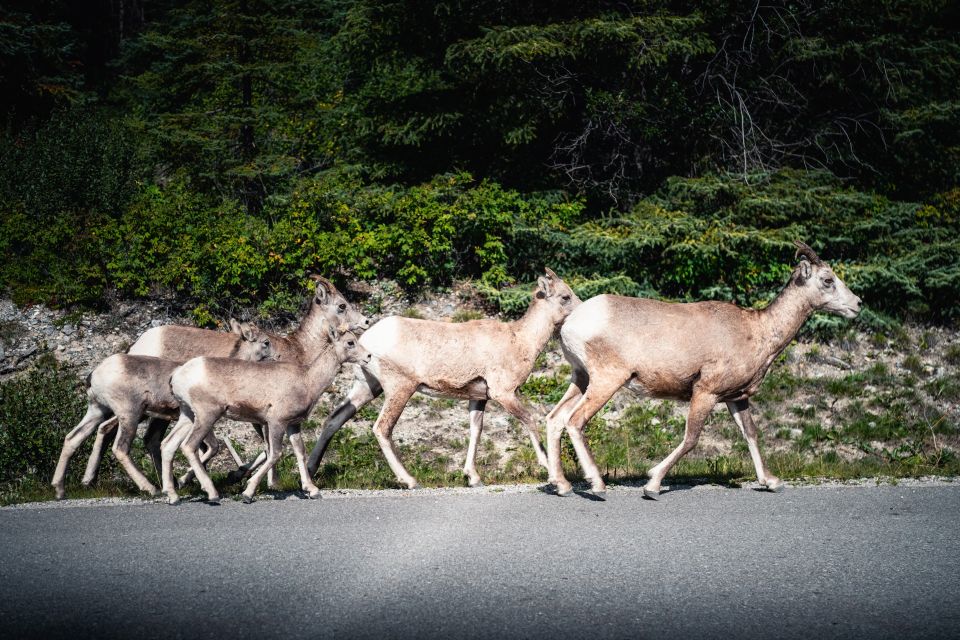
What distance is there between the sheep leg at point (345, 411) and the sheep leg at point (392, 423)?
533mm

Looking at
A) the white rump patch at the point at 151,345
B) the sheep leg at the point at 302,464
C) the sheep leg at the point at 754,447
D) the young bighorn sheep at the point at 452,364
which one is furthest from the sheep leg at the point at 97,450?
the sheep leg at the point at 754,447

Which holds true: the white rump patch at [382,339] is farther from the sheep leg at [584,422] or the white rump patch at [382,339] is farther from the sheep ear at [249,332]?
the sheep leg at [584,422]

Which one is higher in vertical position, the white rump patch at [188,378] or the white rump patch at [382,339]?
the white rump patch at [382,339]

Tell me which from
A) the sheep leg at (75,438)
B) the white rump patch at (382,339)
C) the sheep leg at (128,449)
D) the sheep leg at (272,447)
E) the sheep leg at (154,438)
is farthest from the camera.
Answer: the sheep leg at (154,438)

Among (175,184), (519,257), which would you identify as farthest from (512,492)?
(175,184)

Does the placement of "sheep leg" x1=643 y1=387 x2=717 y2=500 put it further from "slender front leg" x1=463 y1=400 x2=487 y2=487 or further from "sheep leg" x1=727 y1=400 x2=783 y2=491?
"slender front leg" x1=463 y1=400 x2=487 y2=487

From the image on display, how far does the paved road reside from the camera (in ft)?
16.6

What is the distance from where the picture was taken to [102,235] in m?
15.3

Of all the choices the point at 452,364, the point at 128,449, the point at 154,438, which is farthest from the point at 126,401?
the point at 452,364

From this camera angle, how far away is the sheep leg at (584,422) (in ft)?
28.3

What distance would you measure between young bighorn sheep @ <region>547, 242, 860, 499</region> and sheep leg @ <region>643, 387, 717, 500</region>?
0.01 m

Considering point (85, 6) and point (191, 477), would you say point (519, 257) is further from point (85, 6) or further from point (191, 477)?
point (85, 6)

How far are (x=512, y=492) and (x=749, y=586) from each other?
140 inches

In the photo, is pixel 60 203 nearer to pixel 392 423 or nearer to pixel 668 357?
pixel 392 423
